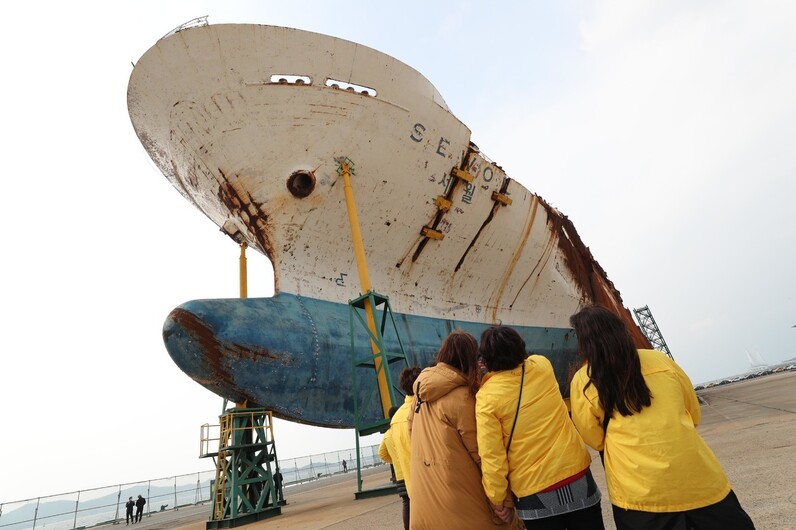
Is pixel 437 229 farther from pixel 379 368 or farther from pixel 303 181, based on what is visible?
pixel 379 368

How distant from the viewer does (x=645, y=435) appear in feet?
5.24

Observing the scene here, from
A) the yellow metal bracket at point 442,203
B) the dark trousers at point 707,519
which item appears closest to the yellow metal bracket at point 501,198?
the yellow metal bracket at point 442,203

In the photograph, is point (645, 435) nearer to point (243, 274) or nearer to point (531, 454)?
point (531, 454)

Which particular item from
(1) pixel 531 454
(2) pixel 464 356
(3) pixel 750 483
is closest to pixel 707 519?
(1) pixel 531 454

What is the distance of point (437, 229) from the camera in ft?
33.1

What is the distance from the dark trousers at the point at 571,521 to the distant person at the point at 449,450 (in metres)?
0.17

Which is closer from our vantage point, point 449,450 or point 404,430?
point 449,450

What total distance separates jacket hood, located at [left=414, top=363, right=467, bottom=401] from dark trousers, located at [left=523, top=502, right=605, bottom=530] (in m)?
0.59

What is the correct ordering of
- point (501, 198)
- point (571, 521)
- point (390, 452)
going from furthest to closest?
point (501, 198) < point (390, 452) < point (571, 521)

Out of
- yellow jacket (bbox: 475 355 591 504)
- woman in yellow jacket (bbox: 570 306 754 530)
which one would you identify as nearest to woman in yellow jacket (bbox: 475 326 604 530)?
yellow jacket (bbox: 475 355 591 504)

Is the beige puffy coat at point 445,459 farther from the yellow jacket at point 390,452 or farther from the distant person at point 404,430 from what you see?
the yellow jacket at point 390,452

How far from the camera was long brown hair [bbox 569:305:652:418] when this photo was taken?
5.41 feet

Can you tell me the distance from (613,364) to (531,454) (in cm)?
50

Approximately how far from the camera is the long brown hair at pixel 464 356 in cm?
208
